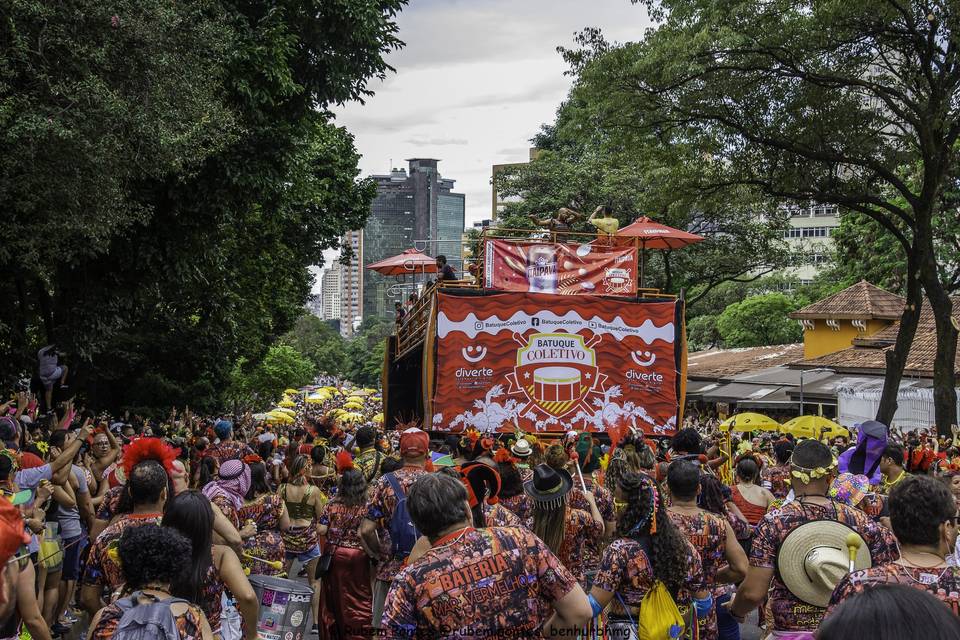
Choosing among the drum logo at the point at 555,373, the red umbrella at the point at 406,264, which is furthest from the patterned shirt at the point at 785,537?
the red umbrella at the point at 406,264

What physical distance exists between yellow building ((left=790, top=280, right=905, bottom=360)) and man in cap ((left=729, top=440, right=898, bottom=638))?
3266cm

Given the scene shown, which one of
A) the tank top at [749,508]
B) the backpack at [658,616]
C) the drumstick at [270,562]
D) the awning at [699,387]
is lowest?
the awning at [699,387]

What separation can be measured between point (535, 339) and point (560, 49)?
6042 millimetres

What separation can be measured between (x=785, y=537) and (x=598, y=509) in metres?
2.65

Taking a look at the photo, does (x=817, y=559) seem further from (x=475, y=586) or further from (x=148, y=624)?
(x=148, y=624)

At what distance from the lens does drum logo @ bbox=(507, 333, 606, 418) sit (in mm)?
19781

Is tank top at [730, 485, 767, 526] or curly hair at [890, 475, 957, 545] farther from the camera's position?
tank top at [730, 485, 767, 526]

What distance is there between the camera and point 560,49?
2016cm

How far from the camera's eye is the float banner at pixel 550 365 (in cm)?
1967

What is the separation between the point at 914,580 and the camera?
12.5 ft

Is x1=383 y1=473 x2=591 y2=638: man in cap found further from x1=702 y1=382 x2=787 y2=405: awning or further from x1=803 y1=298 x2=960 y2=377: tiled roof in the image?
x1=702 y1=382 x2=787 y2=405: awning

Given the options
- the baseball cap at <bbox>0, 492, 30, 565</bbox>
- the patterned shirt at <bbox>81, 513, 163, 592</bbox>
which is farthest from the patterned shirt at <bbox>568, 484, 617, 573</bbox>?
the baseball cap at <bbox>0, 492, 30, 565</bbox>

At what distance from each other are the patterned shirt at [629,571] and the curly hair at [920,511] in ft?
4.35

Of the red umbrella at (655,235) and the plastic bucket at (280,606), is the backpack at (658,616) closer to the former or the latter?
the plastic bucket at (280,606)
